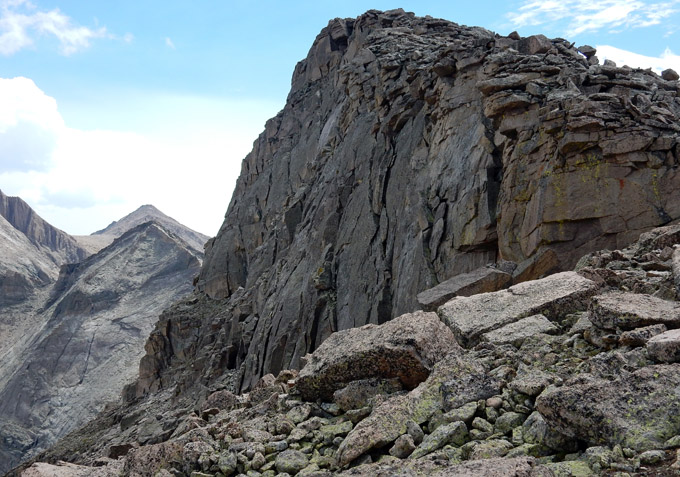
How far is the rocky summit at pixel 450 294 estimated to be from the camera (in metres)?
8.14

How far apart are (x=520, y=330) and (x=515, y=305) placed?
132 centimetres

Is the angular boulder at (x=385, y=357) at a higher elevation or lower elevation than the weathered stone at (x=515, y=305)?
lower

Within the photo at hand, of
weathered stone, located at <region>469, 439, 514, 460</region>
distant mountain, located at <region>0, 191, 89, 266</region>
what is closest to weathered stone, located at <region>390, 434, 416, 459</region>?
weathered stone, located at <region>469, 439, 514, 460</region>

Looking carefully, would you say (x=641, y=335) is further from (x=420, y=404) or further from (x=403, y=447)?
(x=403, y=447)

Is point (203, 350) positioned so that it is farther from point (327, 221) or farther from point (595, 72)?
point (595, 72)

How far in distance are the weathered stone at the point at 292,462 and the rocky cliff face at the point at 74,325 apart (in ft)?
299

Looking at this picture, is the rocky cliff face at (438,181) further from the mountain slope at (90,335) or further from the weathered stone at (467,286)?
the mountain slope at (90,335)

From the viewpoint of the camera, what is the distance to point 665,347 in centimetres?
795

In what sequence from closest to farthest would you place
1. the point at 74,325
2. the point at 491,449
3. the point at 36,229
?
the point at 491,449
the point at 74,325
the point at 36,229

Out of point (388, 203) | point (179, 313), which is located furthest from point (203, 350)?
point (388, 203)

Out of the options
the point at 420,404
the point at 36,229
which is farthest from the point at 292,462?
the point at 36,229

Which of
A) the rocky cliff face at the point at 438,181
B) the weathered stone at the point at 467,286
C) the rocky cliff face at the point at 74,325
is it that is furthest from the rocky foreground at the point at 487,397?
the rocky cliff face at the point at 74,325

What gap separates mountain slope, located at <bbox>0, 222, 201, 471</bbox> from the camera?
94562mm

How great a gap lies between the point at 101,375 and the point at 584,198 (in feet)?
315
